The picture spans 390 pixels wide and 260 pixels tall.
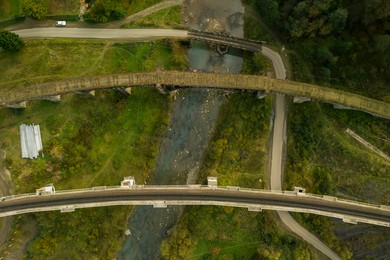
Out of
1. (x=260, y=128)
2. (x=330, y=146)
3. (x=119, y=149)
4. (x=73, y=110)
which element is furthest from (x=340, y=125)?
(x=73, y=110)

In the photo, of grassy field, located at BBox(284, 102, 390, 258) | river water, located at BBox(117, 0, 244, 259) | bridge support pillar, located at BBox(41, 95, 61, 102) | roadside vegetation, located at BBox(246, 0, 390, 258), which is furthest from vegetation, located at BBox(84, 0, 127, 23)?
grassy field, located at BBox(284, 102, 390, 258)

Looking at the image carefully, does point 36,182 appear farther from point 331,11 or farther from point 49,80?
point 331,11

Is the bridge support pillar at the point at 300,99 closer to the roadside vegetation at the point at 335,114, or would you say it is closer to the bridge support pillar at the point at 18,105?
the roadside vegetation at the point at 335,114

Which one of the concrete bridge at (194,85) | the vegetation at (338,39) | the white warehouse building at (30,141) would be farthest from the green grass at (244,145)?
the white warehouse building at (30,141)

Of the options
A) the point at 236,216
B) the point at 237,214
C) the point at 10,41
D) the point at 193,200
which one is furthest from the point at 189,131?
the point at 10,41

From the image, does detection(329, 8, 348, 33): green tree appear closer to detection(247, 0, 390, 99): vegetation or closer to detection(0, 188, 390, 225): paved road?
detection(247, 0, 390, 99): vegetation
